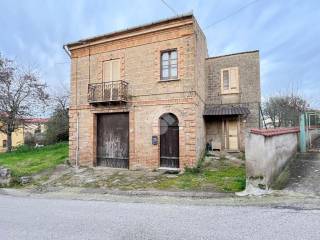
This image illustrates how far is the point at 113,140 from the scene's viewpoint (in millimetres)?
15461

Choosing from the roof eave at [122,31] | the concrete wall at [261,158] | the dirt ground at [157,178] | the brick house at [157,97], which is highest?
the roof eave at [122,31]

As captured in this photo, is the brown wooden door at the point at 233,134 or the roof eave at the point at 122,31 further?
the brown wooden door at the point at 233,134

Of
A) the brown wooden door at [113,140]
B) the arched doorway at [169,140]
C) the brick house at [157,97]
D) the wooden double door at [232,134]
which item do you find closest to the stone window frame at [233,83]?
the brick house at [157,97]

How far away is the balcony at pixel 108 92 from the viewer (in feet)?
47.5

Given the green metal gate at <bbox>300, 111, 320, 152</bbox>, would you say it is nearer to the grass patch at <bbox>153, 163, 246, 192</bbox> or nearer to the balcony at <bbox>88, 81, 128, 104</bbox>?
the grass patch at <bbox>153, 163, 246, 192</bbox>

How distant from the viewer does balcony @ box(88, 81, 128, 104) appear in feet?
47.5

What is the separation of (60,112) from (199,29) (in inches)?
719

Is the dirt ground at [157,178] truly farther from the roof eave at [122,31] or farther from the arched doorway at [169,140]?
the roof eave at [122,31]

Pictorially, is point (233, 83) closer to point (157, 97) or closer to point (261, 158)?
point (157, 97)

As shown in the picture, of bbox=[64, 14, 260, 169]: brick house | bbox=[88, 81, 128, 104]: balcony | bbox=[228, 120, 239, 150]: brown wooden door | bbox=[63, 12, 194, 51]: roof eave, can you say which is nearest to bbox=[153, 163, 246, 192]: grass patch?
bbox=[64, 14, 260, 169]: brick house

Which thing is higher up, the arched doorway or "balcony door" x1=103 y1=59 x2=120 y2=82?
"balcony door" x1=103 y1=59 x2=120 y2=82

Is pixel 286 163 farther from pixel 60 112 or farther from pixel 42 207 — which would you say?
pixel 60 112

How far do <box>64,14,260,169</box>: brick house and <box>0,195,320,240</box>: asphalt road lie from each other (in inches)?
245

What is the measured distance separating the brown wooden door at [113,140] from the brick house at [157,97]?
5 cm
